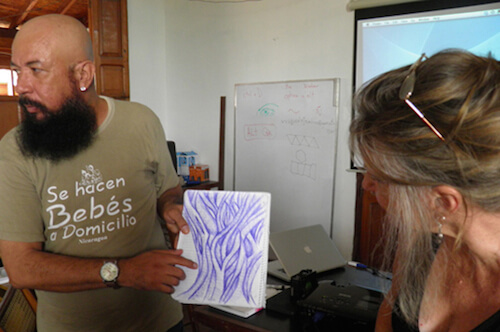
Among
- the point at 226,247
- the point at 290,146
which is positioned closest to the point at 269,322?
the point at 226,247

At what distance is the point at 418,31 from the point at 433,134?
2.62 m

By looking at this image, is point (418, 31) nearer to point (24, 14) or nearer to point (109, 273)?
point (109, 273)

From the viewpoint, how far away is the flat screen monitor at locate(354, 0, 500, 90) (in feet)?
9.14

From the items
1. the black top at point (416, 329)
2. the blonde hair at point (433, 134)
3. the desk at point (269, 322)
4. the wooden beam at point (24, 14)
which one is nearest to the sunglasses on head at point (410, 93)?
the blonde hair at point (433, 134)

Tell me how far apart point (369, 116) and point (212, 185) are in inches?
135

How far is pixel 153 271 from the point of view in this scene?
1.14 meters

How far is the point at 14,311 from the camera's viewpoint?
1.74m

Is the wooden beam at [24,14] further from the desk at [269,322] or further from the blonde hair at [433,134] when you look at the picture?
the blonde hair at [433,134]

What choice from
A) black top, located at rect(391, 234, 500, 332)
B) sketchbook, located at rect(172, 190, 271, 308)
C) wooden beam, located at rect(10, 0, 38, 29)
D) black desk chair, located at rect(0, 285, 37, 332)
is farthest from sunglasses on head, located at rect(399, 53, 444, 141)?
wooden beam, located at rect(10, 0, 38, 29)

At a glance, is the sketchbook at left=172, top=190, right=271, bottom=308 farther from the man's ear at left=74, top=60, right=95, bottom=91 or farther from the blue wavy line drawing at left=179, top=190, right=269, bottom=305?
the man's ear at left=74, top=60, right=95, bottom=91

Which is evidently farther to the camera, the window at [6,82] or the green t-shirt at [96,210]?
the window at [6,82]

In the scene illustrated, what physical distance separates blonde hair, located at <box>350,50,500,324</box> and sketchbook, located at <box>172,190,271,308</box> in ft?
1.38

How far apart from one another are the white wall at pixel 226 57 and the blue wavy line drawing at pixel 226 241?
2313 mm

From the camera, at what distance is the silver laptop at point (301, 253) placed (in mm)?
1611
